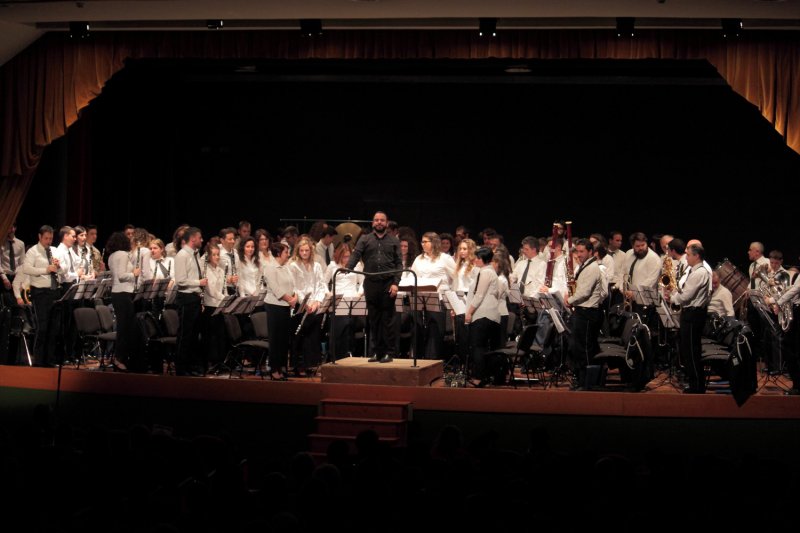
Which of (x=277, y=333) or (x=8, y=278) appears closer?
(x=277, y=333)

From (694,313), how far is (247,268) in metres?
5.38

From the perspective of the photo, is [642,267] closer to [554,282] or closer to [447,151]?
[554,282]

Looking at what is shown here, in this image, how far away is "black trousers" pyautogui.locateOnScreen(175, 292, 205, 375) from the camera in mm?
11172

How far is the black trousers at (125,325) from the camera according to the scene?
11289mm

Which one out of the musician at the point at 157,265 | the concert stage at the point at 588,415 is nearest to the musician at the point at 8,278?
the musician at the point at 157,265

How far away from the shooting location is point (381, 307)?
35.6 ft

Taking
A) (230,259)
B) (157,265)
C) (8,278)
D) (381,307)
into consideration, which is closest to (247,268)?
(230,259)

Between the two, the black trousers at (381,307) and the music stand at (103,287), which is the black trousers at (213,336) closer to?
the music stand at (103,287)

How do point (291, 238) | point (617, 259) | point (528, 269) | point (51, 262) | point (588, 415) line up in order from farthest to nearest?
point (617, 259)
point (528, 269)
point (291, 238)
point (51, 262)
point (588, 415)

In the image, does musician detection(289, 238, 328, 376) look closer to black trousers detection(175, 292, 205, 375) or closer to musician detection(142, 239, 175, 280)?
black trousers detection(175, 292, 205, 375)

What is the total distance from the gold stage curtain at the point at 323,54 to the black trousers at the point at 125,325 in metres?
2.14

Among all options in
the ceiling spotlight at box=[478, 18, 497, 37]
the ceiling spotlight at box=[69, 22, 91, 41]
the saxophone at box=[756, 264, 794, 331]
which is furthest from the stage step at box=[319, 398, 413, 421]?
the ceiling spotlight at box=[69, 22, 91, 41]

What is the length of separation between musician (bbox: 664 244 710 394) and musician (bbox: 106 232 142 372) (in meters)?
6.23

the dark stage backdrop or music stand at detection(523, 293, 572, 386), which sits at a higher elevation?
the dark stage backdrop
